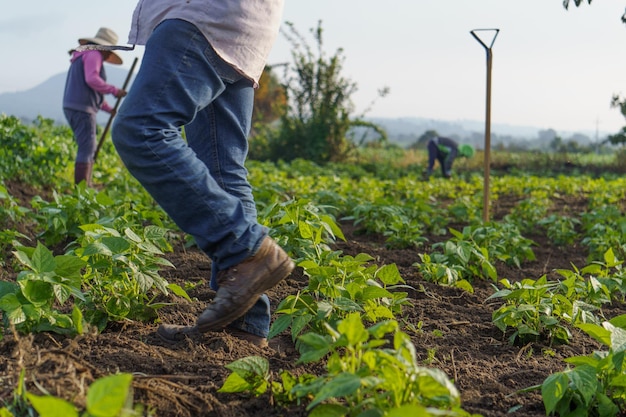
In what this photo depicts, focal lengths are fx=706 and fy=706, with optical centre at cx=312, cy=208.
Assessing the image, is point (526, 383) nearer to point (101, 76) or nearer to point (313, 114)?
point (101, 76)

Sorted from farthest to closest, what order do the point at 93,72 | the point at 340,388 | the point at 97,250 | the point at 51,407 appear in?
the point at 93,72, the point at 97,250, the point at 340,388, the point at 51,407

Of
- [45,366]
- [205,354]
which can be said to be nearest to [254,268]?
[205,354]

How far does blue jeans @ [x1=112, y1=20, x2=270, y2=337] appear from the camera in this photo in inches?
82.4

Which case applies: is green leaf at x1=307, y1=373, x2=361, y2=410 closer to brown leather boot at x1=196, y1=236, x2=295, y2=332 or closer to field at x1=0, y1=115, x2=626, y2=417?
field at x1=0, y1=115, x2=626, y2=417

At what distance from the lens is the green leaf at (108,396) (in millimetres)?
1231

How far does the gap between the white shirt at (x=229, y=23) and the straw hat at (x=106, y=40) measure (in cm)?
600

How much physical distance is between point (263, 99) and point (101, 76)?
47.3 metres

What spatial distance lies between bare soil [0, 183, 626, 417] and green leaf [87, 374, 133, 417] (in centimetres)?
33

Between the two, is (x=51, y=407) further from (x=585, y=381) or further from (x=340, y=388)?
(x=585, y=381)

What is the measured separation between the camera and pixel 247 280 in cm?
224

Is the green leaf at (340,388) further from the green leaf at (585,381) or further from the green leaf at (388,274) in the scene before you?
the green leaf at (388,274)

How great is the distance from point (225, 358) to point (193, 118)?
2.55 feet

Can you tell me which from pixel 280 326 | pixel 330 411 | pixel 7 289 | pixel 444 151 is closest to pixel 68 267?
pixel 7 289

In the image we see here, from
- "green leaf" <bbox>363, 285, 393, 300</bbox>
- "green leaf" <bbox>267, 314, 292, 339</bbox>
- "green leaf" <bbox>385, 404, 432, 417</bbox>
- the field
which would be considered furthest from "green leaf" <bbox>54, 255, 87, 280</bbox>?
"green leaf" <bbox>385, 404, 432, 417</bbox>
